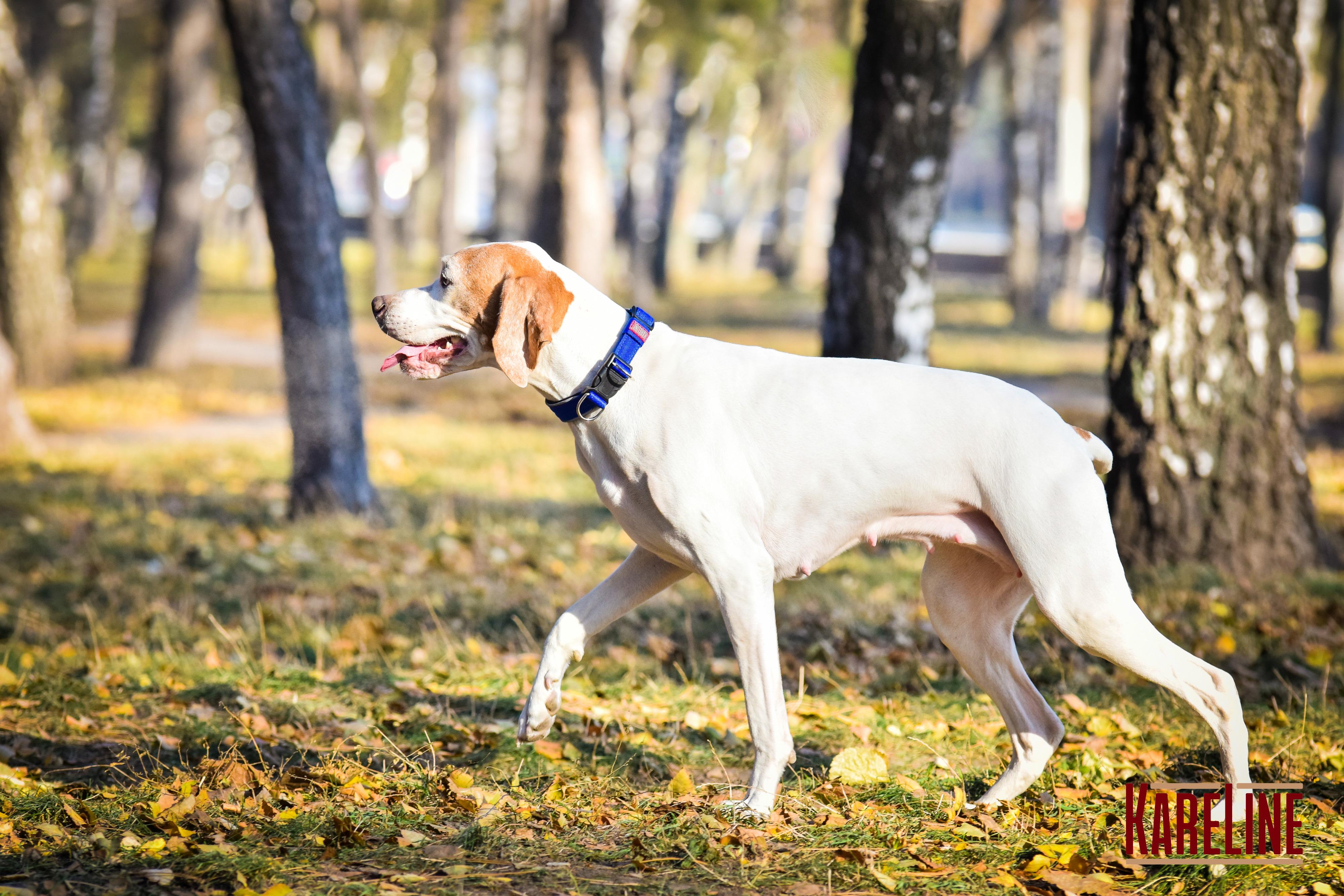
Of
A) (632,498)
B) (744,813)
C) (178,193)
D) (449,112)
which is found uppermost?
(449,112)

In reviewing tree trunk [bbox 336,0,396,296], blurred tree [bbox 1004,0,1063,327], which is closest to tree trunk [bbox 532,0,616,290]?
tree trunk [bbox 336,0,396,296]

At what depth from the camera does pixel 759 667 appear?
359 cm

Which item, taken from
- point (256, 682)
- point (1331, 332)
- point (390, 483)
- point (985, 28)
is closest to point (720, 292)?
point (985, 28)

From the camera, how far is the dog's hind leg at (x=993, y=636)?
388 centimetres

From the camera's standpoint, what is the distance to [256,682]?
5.02m

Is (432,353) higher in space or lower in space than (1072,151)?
lower

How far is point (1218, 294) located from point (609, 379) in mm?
3970

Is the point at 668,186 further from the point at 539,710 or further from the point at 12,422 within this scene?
the point at 539,710

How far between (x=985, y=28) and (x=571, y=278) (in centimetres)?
2383

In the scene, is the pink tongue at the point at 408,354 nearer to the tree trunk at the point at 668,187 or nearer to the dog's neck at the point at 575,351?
the dog's neck at the point at 575,351

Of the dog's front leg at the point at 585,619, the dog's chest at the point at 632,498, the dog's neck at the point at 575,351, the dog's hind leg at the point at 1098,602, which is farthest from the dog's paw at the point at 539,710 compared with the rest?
the dog's hind leg at the point at 1098,602

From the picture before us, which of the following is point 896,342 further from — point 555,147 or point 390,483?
point 555,147

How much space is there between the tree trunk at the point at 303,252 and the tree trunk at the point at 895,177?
3192mm

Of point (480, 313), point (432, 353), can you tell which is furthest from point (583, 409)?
point (432, 353)
